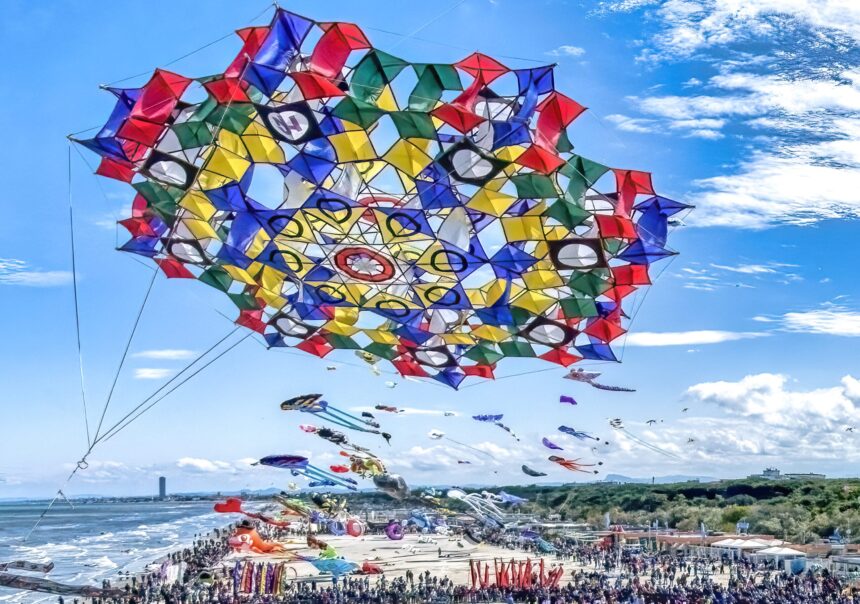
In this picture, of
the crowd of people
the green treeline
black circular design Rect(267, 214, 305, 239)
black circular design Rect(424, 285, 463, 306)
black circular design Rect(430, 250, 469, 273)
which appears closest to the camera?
black circular design Rect(267, 214, 305, 239)

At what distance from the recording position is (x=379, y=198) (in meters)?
14.5

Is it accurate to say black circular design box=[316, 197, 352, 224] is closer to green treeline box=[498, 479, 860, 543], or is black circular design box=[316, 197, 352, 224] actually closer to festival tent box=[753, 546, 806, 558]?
festival tent box=[753, 546, 806, 558]

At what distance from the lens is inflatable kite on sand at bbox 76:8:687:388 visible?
11133 mm

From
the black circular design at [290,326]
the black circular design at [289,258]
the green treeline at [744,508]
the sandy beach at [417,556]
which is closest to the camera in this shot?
the black circular design at [289,258]

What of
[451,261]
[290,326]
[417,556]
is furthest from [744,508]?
[451,261]

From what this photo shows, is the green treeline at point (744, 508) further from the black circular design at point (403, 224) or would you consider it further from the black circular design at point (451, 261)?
the black circular design at point (403, 224)

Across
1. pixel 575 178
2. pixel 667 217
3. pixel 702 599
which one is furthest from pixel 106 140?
pixel 702 599

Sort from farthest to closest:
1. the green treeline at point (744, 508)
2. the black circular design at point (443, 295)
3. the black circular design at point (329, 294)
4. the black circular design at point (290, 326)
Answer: the green treeline at point (744, 508)
the black circular design at point (290, 326)
the black circular design at point (329, 294)
the black circular design at point (443, 295)

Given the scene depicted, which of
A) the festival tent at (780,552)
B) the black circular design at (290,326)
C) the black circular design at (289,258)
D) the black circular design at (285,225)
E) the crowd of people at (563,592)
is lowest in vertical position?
the crowd of people at (563,592)

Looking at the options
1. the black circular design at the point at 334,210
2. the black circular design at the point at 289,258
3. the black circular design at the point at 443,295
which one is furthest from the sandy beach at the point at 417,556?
the black circular design at the point at 334,210

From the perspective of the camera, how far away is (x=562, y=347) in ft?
62.8

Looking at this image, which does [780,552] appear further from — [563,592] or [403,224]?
[403,224]

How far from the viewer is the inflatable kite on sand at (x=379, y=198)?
11133mm

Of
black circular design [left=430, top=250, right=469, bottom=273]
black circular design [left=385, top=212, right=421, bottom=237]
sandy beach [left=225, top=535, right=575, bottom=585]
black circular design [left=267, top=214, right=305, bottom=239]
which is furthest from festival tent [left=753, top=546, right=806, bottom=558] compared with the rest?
black circular design [left=267, top=214, right=305, bottom=239]
